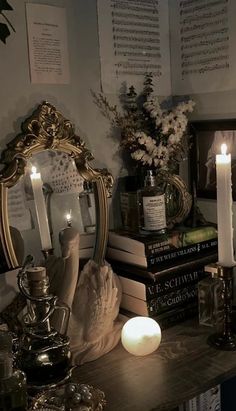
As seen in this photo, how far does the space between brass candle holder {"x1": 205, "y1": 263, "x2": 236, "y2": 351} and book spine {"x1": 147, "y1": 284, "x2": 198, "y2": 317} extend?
0.12m

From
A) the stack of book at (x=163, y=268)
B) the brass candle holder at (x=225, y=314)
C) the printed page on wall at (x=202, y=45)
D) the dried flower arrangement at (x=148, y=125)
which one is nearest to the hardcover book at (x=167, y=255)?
the stack of book at (x=163, y=268)

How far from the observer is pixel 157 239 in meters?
1.13

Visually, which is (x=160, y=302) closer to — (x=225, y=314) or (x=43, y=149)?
(x=225, y=314)

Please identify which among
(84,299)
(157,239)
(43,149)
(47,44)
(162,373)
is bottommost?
(162,373)

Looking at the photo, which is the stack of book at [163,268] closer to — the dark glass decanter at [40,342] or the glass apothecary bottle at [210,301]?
the glass apothecary bottle at [210,301]

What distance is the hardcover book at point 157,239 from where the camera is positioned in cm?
111

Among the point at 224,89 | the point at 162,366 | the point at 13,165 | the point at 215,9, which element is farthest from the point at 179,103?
the point at 162,366

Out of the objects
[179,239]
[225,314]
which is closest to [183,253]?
[179,239]

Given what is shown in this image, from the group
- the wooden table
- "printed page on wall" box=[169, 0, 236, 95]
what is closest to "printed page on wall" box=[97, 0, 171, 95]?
"printed page on wall" box=[169, 0, 236, 95]

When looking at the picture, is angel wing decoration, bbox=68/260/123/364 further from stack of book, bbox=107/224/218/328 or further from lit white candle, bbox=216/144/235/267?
lit white candle, bbox=216/144/235/267

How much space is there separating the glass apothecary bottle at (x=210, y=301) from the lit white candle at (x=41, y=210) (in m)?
0.38

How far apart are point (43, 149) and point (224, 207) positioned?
0.41 meters

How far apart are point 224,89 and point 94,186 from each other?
40cm

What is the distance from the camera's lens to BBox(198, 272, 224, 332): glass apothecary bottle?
45.1 inches
